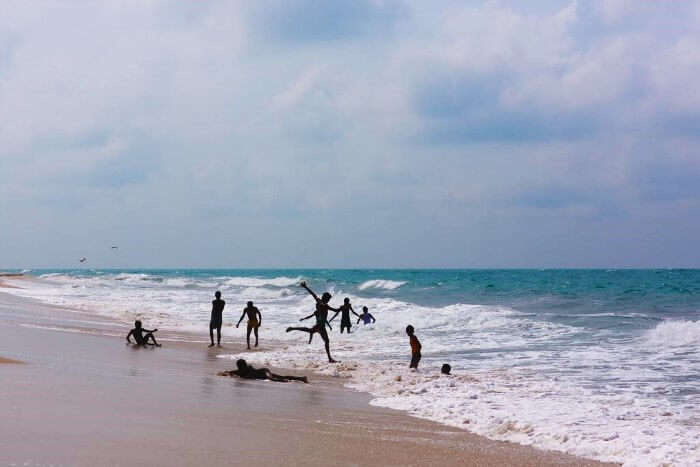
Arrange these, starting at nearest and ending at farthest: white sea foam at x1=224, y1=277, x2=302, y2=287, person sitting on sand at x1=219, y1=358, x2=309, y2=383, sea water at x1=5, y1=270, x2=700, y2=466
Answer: sea water at x1=5, y1=270, x2=700, y2=466
person sitting on sand at x1=219, y1=358, x2=309, y2=383
white sea foam at x1=224, y1=277, x2=302, y2=287

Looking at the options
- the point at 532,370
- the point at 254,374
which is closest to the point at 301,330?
the point at 254,374

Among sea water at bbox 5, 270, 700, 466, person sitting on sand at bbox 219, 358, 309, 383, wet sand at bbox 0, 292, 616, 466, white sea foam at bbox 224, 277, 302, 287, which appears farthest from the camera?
white sea foam at bbox 224, 277, 302, 287

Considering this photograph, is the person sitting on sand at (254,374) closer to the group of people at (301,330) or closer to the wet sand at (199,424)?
the group of people at (301,330)

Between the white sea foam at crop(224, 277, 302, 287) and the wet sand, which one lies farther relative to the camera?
the white sea foam at crop(224, 277, 302, 287)

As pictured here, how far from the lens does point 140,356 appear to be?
14602 mm

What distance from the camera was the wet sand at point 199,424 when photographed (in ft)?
20.9

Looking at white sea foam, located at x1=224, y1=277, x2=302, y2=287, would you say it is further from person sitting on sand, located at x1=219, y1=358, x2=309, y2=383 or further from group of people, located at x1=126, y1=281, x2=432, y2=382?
person sitting on sand, located at x1=219, y1=358, x2=309, y2=383

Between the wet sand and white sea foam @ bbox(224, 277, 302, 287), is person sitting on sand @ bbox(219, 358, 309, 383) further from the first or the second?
white sea foam @ bbox(224, 277, 302, 287)

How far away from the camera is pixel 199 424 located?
772cm

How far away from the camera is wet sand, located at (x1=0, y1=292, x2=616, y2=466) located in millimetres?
6369

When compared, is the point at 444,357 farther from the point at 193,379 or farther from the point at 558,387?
the point at 193,379

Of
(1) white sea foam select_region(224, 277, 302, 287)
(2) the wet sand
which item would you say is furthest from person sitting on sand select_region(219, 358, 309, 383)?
(1) white sea foam select_region(224, 277, 302, 287)

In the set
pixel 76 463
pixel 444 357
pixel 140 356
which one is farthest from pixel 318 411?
pixel 444 357

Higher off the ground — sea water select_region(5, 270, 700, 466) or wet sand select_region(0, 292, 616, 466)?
wet sand select_region(0, 292, 616, 466)
